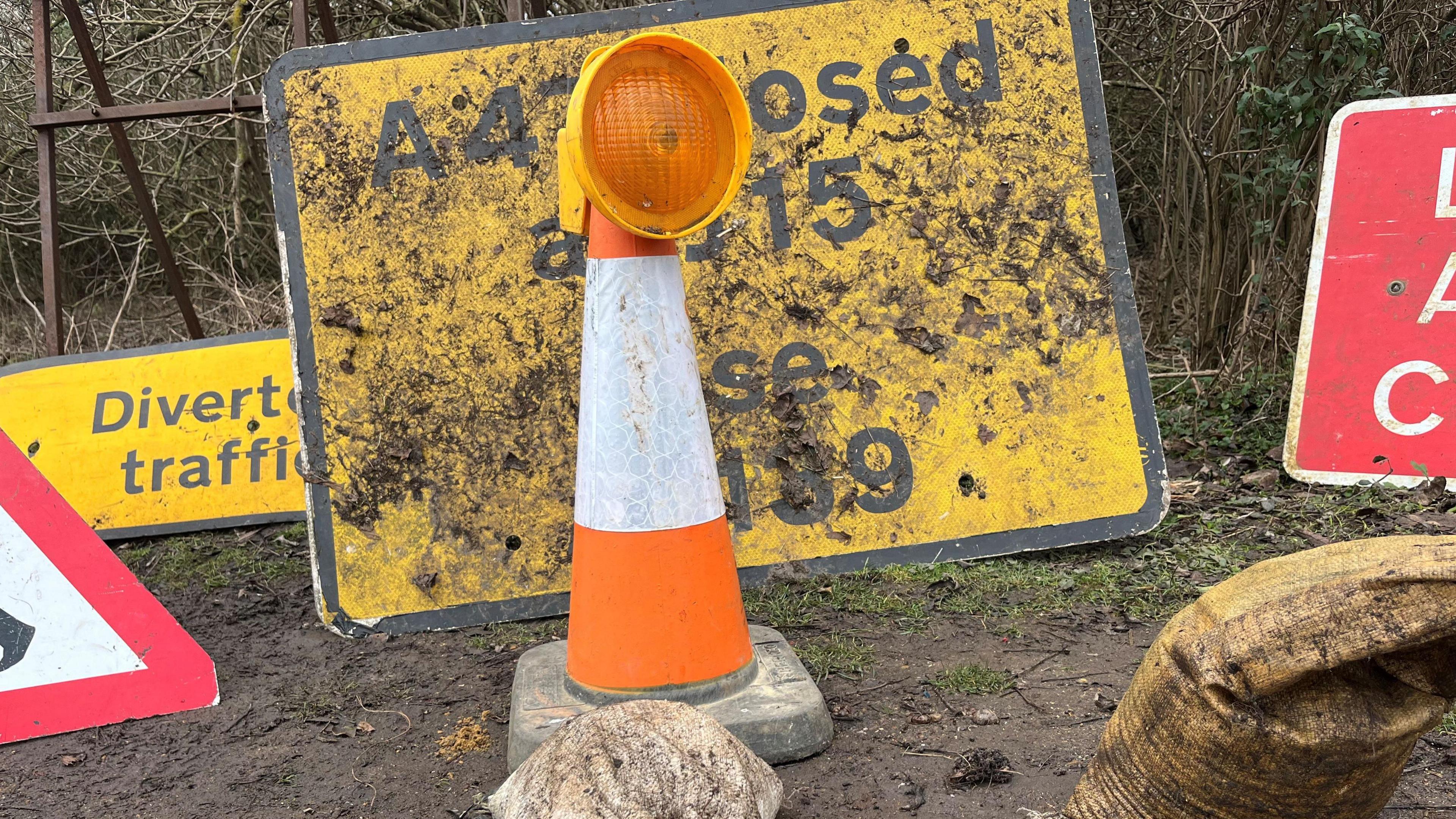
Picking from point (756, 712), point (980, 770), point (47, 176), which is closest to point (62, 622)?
point (756, 712)

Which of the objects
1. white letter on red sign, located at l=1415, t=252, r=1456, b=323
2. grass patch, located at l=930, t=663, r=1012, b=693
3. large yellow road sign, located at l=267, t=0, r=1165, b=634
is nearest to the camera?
grass patch, located at l=930, t=663, r=1012, b=693

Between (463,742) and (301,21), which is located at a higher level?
(301,21)

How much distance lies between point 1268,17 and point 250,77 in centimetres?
514

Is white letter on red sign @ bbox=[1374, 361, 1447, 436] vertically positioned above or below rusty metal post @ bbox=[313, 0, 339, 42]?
below

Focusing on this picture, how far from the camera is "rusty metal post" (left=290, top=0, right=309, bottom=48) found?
3.97 meters

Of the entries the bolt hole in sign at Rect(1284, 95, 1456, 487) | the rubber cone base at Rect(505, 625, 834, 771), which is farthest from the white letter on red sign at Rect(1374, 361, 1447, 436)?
the rubber cone base at Rect(505, 625, 834, 771)

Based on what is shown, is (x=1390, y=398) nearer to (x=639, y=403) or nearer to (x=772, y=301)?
(x=772, y=301)

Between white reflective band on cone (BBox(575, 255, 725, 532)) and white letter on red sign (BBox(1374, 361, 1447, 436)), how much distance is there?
2.48 meters

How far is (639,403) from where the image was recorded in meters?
2.27

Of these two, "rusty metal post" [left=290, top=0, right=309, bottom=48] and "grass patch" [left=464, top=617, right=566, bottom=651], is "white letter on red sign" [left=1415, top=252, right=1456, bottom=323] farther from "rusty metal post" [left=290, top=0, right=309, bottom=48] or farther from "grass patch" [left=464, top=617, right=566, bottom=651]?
"rusty metal post" [left=290, top=0, right=309, bottom=48]

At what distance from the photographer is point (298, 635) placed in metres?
3.12

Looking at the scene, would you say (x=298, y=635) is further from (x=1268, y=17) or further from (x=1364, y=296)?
(x=1268, y=17)

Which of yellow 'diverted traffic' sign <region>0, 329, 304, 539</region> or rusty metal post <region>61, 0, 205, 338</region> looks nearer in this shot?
yellow 'diverted traffic' sign <region>0, 329, 304, 539</region>

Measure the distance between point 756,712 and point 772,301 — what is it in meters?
1.34
